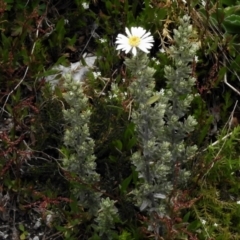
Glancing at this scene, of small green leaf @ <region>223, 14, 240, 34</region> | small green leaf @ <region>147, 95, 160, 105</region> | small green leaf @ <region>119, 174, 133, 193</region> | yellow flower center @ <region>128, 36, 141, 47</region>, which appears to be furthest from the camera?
small green leaf @ <region>223, 14, 240, 34</region>

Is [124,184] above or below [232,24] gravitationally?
below

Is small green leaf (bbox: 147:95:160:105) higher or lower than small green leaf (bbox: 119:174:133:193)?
higher

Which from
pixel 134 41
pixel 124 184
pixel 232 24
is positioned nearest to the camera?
pixel 134 41

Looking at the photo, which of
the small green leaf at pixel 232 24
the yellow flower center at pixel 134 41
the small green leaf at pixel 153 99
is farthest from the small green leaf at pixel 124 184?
the small green leaf at pixel 232 24

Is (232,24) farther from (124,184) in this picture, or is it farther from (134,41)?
(134,41)

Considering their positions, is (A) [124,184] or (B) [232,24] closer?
(A) [124,184]

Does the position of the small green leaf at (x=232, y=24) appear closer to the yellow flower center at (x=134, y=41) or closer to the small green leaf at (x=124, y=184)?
the small green leaf at (x=124, y=184)

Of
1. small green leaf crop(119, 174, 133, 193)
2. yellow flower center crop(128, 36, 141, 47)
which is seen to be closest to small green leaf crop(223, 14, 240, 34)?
small green leaf crop(119, 174, 133, 193)

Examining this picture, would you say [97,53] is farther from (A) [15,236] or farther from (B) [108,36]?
(A) [15,236]

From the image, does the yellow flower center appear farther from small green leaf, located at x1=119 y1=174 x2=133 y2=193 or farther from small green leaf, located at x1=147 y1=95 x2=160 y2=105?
small green leaf, located at x1=119 y1=174 x2=133 y2=193

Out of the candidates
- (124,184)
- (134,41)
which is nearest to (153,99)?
(134,41)

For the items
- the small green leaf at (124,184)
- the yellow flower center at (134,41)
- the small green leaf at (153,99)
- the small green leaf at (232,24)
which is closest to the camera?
the yellow flower center at (134,41)
